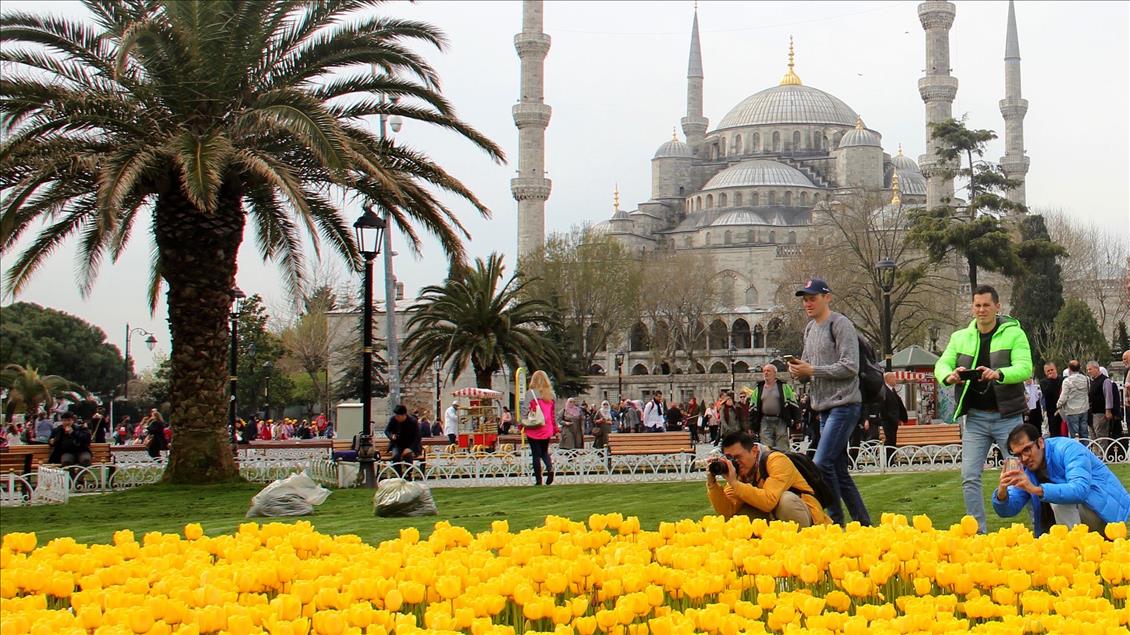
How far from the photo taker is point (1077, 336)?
38.0m

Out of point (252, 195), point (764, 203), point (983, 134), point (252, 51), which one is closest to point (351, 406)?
point (252, 195)

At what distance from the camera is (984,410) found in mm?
6695

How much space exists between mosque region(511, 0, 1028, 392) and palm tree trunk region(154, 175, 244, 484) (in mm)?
37788

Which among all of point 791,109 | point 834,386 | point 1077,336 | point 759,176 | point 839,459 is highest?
point 791,109

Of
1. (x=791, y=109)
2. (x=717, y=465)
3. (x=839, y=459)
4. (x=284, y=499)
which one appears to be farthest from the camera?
(x=791, y=109)

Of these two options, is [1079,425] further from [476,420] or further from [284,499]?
[476,420]

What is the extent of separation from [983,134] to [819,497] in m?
29.0

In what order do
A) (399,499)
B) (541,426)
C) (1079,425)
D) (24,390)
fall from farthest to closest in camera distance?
(24,390), (1079,425), (541,426), (399,499)

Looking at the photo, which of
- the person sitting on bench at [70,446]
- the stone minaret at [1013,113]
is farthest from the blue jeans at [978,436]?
the stone minaret at [1013,113]

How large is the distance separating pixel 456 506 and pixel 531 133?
42163 millimetres

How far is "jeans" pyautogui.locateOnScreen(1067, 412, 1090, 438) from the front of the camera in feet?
47.2

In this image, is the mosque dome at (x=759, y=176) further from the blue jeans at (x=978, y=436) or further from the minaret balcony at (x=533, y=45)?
the blue jeans at (x=978, y=436)

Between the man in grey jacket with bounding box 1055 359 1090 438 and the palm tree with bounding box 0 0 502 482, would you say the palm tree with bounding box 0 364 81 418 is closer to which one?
the palm tree with bounding box 0 0 502 482

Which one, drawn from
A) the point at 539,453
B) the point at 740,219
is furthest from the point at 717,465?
the point at 740,219
